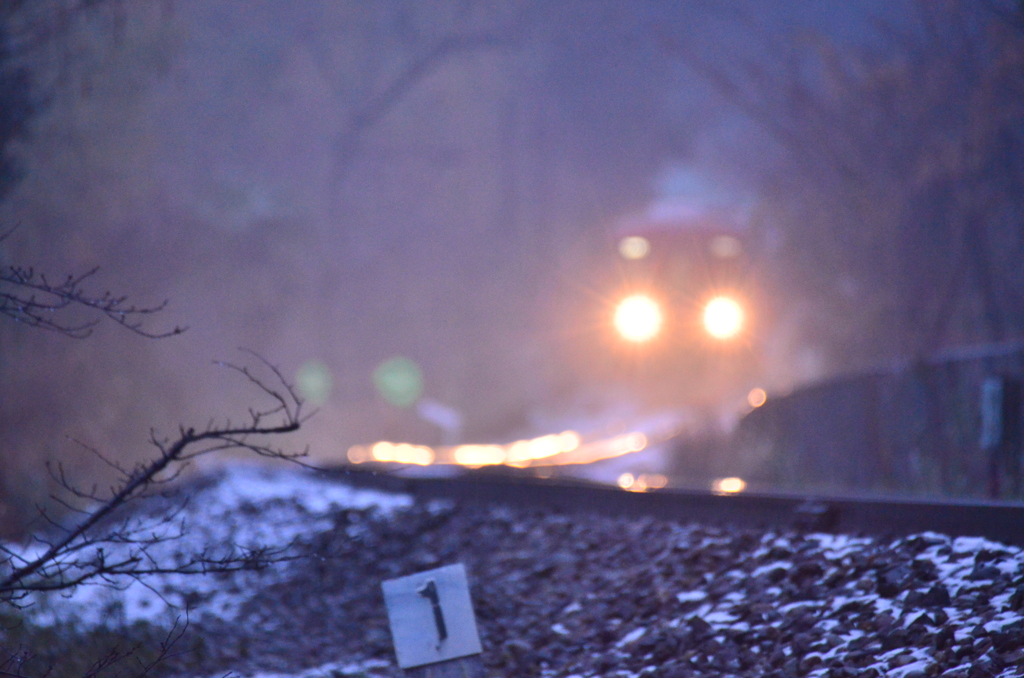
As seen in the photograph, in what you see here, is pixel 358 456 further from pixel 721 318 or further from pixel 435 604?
pixel 435 604

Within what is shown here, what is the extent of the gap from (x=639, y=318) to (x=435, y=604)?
27760 mm

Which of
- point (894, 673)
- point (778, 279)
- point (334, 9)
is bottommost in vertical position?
point (894, 673)

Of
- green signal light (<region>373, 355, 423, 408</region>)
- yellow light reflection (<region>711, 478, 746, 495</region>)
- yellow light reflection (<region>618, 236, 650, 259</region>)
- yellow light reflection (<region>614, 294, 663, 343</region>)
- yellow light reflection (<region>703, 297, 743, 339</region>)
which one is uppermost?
green signal light (<region>373, 355, 423, 408</region>)

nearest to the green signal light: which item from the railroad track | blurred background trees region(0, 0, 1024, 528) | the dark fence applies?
blurred background trees region(0, 0, 1024, 528)

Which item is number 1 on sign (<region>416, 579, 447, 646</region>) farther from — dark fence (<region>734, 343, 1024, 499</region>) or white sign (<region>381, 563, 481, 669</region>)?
dark fence (<region>734, 343, 1024, 499</region>)

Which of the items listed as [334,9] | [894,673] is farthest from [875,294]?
[334,9]

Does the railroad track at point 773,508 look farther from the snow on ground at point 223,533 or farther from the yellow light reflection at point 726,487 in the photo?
the snow on ground at point 223,533

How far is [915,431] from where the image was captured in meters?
12.3

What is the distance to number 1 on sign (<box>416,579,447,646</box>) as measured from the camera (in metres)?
4.49

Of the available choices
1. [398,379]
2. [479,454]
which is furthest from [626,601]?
[398,379]

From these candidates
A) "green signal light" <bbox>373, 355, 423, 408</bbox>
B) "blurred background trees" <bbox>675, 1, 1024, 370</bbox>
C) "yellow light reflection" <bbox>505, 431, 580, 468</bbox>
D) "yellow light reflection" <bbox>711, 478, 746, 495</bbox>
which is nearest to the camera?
"yellow light reflection" <bbox>711, 478, 746, 495</bbox>

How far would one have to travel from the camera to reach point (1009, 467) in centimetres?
1002

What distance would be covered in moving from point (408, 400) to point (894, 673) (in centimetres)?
4533

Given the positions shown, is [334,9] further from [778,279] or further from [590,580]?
[590,580]
